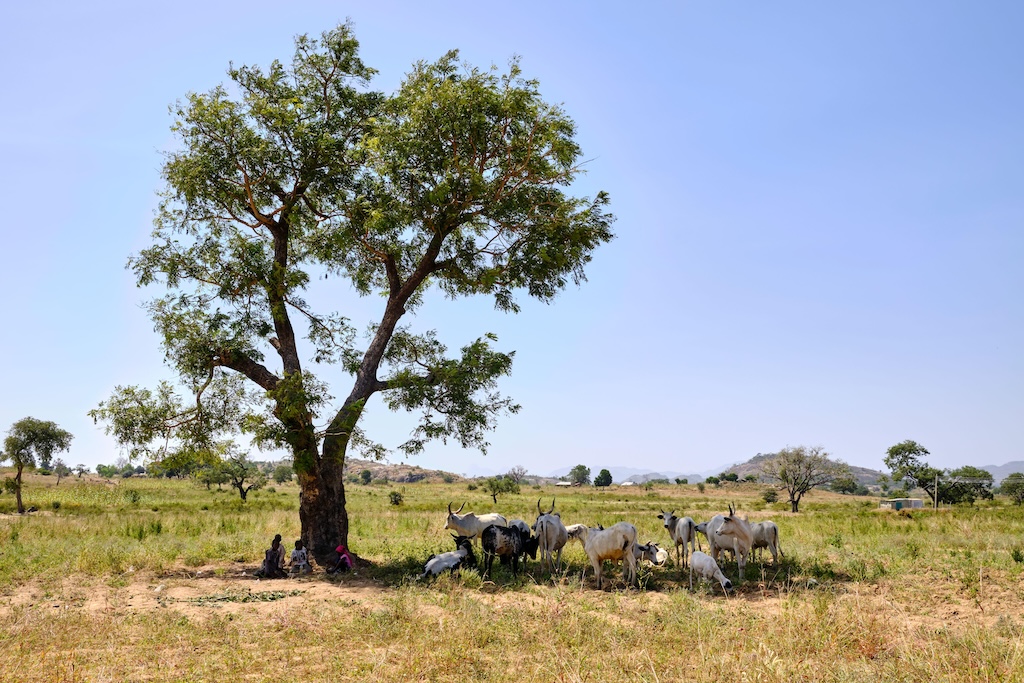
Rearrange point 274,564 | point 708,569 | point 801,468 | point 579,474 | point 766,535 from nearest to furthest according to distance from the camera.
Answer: point 708,569 < point 274,564 < point 766,535 < point 801,468 < point 579,474

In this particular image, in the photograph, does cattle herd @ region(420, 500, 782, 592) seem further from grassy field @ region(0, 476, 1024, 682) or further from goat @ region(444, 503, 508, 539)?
grassy field @ region(0, 476, 1024, 682)

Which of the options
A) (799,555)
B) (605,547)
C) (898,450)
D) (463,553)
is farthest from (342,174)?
(898,450)

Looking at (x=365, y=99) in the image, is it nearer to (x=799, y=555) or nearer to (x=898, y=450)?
(x=799, y=555)

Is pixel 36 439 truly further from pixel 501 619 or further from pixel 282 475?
pixel 501 619

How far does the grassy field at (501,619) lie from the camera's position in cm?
747

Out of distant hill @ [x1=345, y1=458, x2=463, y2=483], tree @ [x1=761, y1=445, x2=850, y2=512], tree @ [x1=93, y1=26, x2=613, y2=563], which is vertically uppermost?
tree @ [x1=93, y1=26, x2=613, y2=563]

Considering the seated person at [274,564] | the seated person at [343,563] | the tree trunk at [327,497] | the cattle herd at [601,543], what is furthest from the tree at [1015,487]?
the seated person at [274,564]

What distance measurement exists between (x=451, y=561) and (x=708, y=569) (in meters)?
5.60

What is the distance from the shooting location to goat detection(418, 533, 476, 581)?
47.0 feet

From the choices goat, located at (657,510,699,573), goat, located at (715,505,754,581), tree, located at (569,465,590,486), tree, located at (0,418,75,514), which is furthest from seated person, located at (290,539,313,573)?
tree, located at (569,465,590,486)

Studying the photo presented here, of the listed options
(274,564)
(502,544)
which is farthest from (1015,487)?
(274,564)

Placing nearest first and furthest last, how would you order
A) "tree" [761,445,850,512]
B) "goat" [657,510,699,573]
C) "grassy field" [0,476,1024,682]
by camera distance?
"grassy field" [0,476,1024,682] < "goat" [657,510,699,573] < "tree" [761,445,850,512]

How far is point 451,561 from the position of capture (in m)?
14.6

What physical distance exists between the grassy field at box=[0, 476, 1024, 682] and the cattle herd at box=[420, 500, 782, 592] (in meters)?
0.51
